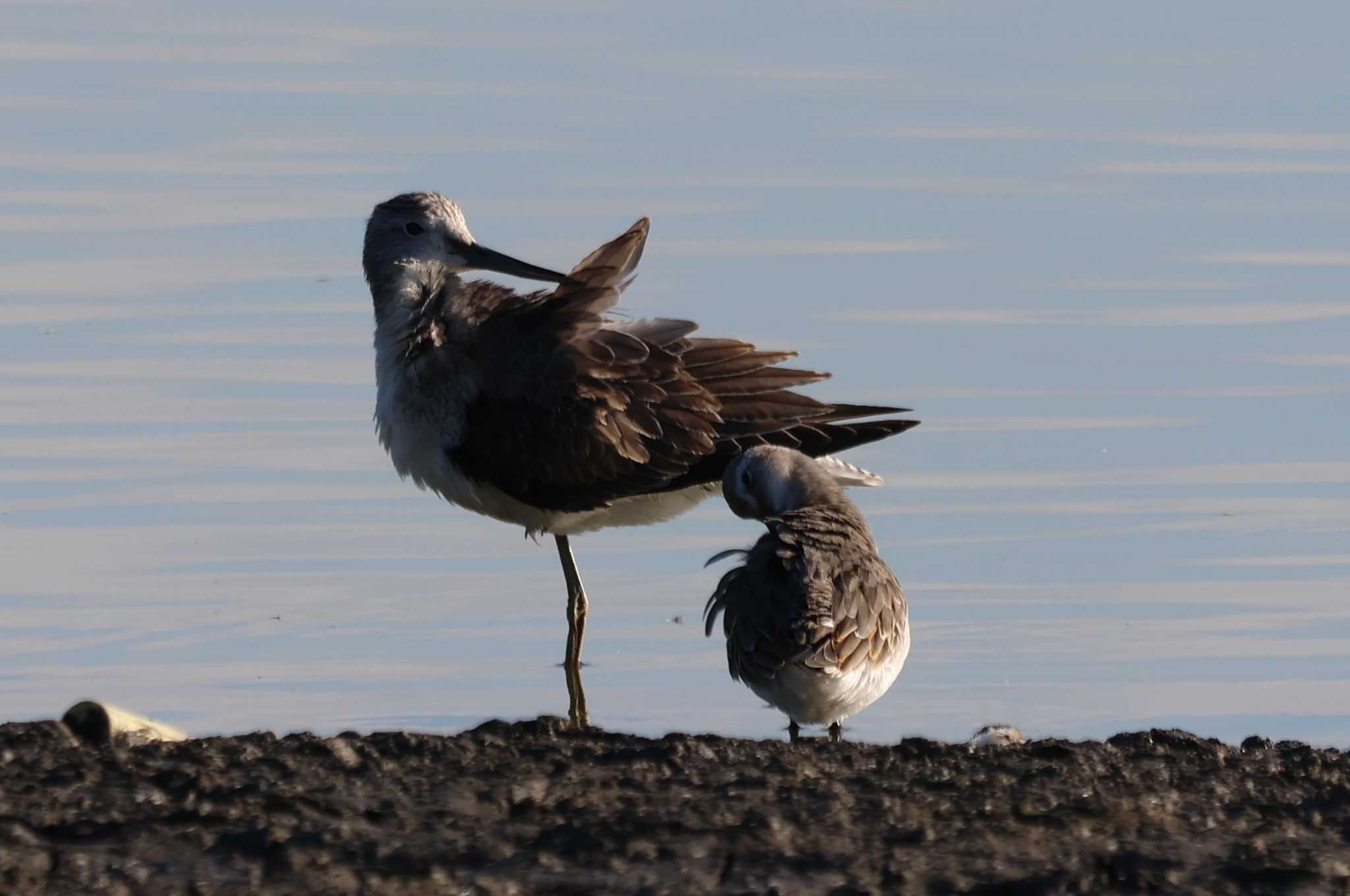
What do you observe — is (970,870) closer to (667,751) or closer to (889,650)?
(667,751)

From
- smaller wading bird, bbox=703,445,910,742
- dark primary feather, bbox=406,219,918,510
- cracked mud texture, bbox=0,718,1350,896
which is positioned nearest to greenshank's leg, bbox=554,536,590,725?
dark primary feather, bbox=406,219,918,510

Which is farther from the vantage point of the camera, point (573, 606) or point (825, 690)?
point (573, 606)

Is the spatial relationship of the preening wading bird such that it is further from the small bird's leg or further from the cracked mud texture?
the cracked mud texture

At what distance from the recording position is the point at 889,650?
26.7 feet

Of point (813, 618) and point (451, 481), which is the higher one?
point (451, 481)

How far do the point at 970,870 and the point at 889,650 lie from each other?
259 centimetres

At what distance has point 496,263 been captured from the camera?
11344 mm

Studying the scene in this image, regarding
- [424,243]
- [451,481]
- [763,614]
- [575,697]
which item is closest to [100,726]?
[763,614]

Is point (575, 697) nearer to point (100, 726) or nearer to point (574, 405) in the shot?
point (574, 405)

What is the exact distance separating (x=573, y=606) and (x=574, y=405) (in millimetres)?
912

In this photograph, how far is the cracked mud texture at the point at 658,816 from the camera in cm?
550

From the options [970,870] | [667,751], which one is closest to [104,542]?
[667,751]

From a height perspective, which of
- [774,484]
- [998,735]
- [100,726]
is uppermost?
[774,484]

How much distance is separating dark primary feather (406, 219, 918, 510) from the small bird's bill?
0.41 m
